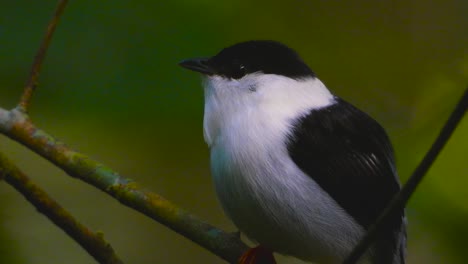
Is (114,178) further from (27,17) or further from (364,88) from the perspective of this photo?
(364,88)

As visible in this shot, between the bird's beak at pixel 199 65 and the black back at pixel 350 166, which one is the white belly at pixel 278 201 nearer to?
the black back at pixel 350 166

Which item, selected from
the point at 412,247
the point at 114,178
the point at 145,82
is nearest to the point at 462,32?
the point at 412,247

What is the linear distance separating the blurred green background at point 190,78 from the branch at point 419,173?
33.8 inches

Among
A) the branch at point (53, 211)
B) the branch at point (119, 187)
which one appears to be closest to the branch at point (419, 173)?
the branch at point (119, 187)

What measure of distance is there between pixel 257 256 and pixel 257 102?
56 centimetres

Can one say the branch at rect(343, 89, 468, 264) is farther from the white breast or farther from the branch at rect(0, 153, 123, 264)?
the branch at rect(0, 153, 123, 264)

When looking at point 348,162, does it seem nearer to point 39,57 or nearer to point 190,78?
point 190,78

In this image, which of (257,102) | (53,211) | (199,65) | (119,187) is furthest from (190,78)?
(53,211)

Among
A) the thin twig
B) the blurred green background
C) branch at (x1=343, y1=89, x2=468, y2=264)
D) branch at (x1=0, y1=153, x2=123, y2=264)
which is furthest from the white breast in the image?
branch at (x1=343, y1=89, x2=468, y2=264)

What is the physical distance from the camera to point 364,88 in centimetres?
381

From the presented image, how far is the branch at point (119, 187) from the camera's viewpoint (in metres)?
2.76

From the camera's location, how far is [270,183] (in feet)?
8.93

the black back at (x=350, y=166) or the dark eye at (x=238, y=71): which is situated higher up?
the dark eye at (x=238, y=71)

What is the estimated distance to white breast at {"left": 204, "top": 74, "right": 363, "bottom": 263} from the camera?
2.74m
